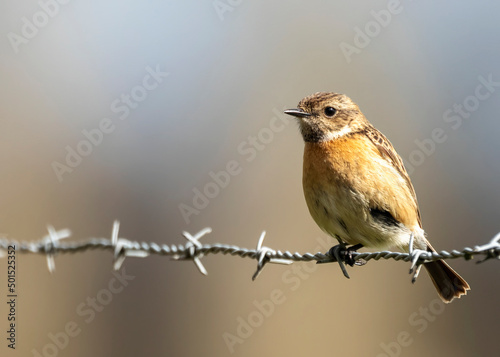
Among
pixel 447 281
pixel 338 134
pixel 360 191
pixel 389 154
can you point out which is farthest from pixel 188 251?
pixel 447 281

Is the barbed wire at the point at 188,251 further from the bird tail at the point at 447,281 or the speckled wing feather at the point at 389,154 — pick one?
the bird tail at the point at 447,281

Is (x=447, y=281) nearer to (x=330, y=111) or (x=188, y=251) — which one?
(x=330, y=111)

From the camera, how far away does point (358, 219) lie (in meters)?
4.85

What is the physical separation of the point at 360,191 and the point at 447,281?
1.24 metres

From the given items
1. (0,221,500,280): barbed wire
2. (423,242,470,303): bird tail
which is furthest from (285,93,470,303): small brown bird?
(0,221,500,280): barbed wire

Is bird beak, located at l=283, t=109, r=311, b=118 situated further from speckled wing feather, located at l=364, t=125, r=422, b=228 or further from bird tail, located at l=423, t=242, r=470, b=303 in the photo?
bird tail, located at l=423, t=242, r=470, b=303

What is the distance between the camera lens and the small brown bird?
4.88 m

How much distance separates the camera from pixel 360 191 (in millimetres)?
4840

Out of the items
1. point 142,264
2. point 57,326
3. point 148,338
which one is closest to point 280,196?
point 142,264

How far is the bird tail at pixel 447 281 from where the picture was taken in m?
5.31

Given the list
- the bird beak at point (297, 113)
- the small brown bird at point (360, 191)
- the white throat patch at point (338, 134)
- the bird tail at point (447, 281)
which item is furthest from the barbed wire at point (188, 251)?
the bird beak at point (297, 113)

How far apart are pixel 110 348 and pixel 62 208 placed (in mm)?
3138

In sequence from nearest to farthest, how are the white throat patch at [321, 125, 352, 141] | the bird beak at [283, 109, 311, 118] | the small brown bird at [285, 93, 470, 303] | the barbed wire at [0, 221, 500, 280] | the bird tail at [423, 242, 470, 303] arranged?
the barbed wire at [0, 221, 500, 280], the small brown bird at [285, 93, 470, 303], the bird tail at [423, 242, 470, 303], the white throat patch at [321, 125, 352, 141], the bird beak at [283, 109, 311, 118]

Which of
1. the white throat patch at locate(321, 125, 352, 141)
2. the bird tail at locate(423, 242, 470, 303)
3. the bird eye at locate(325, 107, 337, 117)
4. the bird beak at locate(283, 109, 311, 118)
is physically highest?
the bird beak at locate(283, 109, 311, 118)
